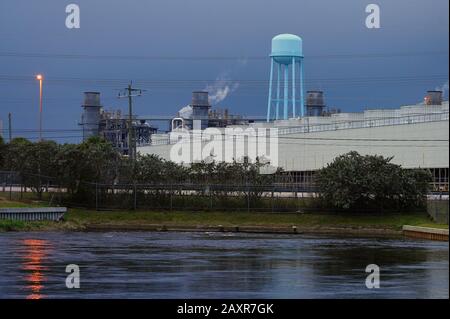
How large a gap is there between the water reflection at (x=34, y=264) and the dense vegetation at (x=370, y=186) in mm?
31773

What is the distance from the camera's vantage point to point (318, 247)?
52.8m

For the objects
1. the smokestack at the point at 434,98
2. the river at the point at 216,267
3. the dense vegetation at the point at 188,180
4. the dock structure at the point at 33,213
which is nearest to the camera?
the river at the point at 216,267

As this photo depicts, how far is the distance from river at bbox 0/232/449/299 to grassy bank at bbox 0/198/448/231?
16937 mm

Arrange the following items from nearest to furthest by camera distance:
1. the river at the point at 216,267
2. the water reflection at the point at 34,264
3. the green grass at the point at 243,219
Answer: the water reflection at the point at 34,264
the river at the point at 216,267
the green grass at the point at 243,219

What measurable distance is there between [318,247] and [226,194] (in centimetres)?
3073

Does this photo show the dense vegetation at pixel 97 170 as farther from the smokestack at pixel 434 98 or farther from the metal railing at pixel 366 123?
the smokestack at pixel 434 98

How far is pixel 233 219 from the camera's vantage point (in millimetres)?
79000

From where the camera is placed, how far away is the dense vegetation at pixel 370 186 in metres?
77.9

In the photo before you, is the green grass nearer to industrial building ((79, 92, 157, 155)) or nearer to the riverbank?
the riverbank

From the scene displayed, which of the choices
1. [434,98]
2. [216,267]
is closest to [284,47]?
[434,98]

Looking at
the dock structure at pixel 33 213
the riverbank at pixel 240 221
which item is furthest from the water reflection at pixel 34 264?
the riverbank at pixel 240 221

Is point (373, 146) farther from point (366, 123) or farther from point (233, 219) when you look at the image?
point (233, 219)

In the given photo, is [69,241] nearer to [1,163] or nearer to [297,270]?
[297,270]
